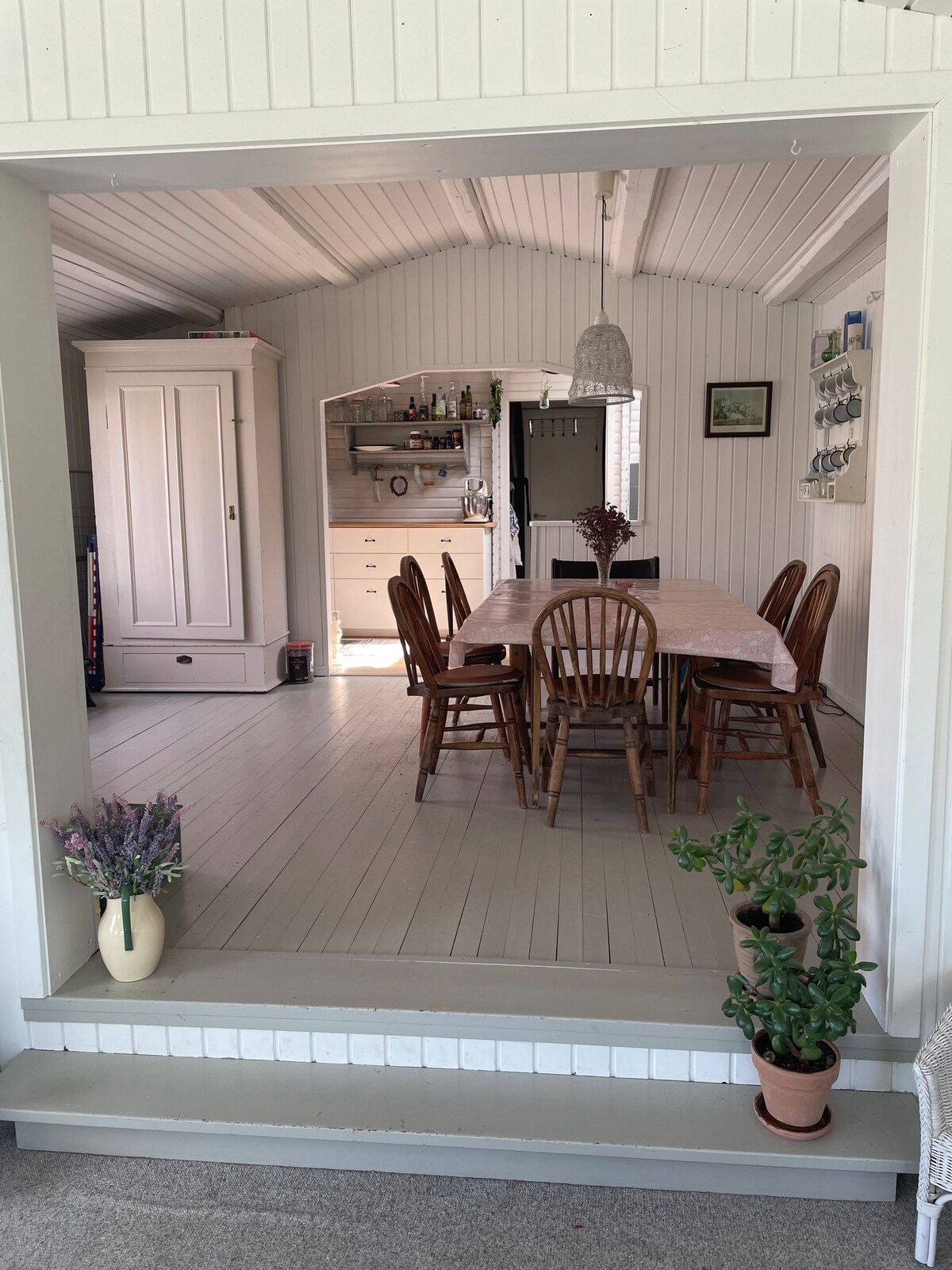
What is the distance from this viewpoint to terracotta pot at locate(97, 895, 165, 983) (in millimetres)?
2379

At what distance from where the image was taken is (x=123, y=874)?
7.74 feet

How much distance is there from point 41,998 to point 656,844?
1.93 metres

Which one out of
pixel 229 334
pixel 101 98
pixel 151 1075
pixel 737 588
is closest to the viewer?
pixel 101 98

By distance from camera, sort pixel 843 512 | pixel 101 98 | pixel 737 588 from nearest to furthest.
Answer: pixel 101 98 < pixel 843 512 < pixel 737 588

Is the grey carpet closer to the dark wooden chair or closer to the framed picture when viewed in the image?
the dark wooden chair

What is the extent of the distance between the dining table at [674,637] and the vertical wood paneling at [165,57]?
1.97m

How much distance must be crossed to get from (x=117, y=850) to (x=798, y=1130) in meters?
1.68

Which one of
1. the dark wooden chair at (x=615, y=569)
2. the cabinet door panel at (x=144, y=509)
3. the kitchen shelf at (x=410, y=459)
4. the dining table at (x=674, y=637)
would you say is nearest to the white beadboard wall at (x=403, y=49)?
the dining table at (x=674, y=637)

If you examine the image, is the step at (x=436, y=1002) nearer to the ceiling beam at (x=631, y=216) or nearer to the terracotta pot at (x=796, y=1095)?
the terracotta pot at (x=796, y=1095)

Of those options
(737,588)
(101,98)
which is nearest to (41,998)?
(101,98)

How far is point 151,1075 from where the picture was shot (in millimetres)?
2287

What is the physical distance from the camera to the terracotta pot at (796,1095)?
1.98 meters

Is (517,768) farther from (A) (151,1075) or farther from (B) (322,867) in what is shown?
(A) (151,1075)

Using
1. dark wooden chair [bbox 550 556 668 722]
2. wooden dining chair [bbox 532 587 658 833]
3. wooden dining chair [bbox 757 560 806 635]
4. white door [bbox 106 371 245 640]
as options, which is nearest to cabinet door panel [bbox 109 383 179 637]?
white door [bbox 106 371 245 640]
